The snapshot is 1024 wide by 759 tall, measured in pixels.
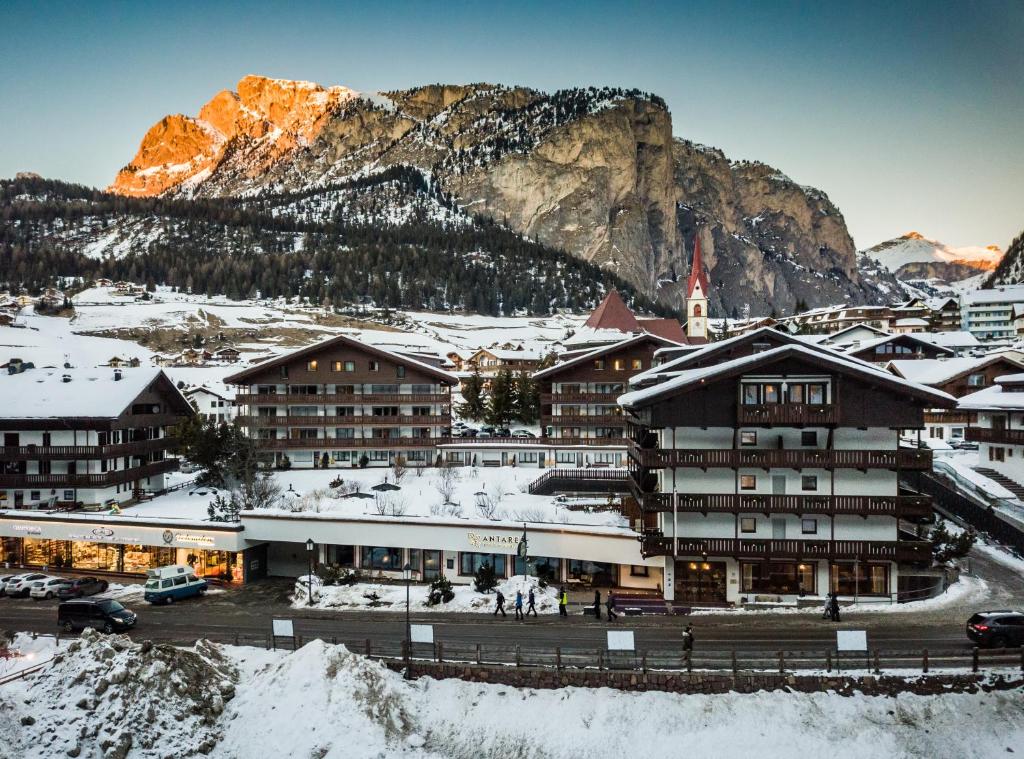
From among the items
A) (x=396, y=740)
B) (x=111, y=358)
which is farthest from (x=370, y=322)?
(x=396, y=740)

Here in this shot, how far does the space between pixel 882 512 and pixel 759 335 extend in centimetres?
1120

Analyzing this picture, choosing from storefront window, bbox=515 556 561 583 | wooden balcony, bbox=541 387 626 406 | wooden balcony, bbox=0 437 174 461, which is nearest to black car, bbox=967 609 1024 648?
storefront window, bbox=515 556 561 583

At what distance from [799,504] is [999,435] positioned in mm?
25059

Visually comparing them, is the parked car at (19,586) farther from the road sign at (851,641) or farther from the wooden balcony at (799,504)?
the road sign at (851,641)

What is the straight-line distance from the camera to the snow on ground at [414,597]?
34.1 metres

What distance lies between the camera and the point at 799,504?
109 ft

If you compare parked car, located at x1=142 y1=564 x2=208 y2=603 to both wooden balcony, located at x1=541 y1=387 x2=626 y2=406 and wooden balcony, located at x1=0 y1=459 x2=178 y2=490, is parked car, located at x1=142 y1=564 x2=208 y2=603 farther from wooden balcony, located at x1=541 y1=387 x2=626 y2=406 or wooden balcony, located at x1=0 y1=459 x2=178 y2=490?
wooden balcony, located at x1=541 y1=387 x2=626 y2=406

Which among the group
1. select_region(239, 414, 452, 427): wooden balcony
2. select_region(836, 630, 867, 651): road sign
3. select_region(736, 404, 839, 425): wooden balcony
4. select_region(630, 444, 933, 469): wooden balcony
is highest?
select_region(736, 404, 839, 425): wooden balcony

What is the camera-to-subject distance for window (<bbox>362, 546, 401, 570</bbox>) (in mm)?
41656

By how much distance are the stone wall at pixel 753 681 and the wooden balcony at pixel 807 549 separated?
28.4 ft

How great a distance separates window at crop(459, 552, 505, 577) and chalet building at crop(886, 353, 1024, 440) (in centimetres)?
4524

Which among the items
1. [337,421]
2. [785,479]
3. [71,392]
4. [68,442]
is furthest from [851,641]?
[71,392]

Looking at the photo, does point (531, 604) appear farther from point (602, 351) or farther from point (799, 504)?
point (602, 351)

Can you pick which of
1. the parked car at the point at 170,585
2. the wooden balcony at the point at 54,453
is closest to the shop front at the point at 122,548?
the parked car at the point at 170,585
